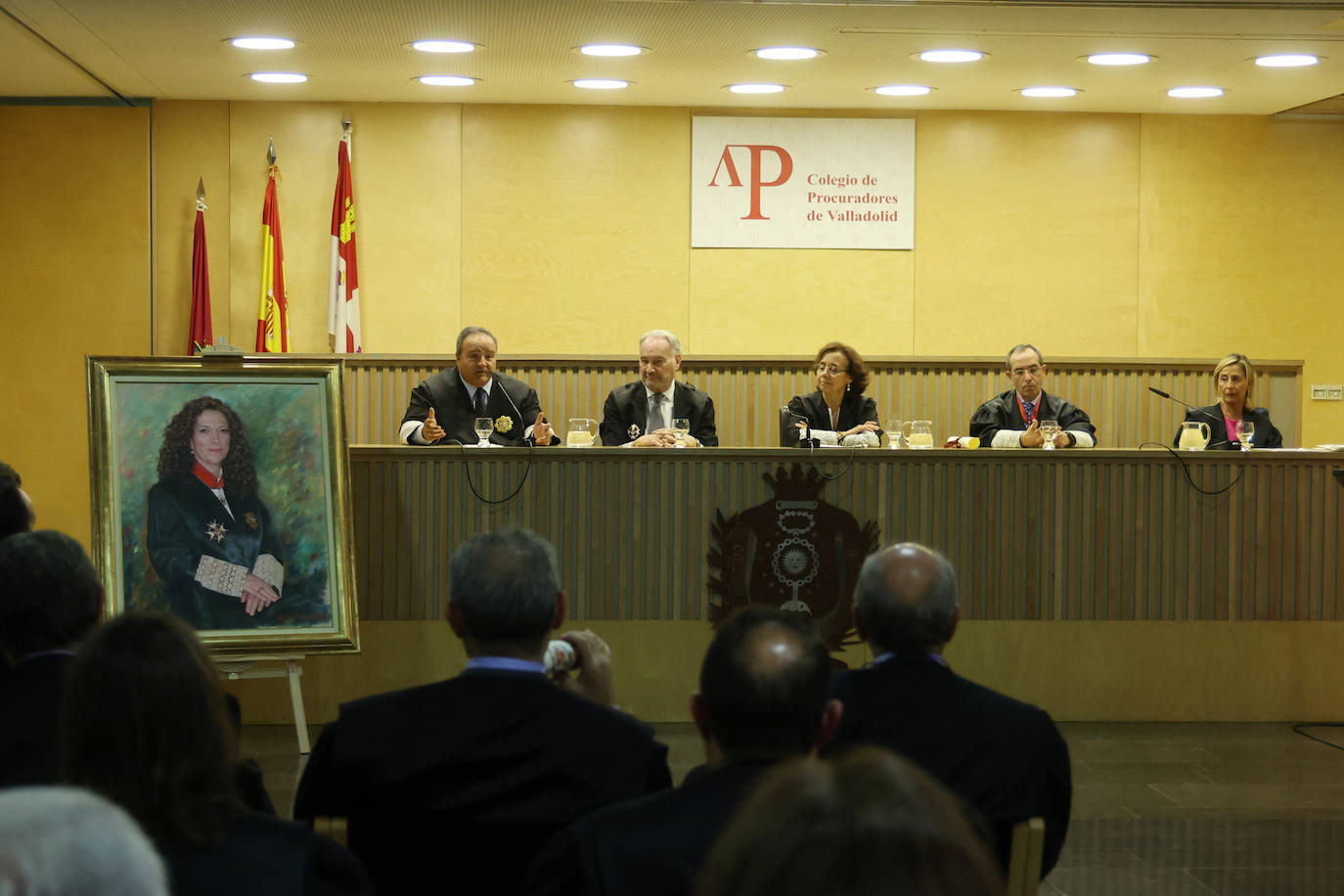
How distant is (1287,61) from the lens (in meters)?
7.25

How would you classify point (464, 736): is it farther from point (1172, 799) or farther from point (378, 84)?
point (378, 84)

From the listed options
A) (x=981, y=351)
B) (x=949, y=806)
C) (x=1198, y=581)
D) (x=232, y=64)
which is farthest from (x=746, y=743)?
(x=981, y=351)

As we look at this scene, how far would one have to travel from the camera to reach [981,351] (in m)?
8.73

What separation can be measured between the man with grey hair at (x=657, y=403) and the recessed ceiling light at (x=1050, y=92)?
2965mm

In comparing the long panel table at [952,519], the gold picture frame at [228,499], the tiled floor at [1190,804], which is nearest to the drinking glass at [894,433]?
the long panel table at [952,519]

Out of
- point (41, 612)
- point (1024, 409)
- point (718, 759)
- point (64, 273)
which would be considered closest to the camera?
point (718, 759)

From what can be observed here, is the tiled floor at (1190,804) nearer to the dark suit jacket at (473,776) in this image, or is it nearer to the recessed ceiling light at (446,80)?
the dark suit jacket at (473,776)

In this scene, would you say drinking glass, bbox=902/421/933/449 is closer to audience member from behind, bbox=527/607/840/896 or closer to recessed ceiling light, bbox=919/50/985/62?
recessed ceiling light, bbox=919/50/985/62

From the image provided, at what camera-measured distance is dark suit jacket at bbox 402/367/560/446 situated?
648cm

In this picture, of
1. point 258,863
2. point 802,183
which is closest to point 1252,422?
point 802,183

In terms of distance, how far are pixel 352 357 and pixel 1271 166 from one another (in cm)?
586

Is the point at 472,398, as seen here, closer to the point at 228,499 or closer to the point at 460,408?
the point at 460,408

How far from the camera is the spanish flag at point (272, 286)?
827 centimetres

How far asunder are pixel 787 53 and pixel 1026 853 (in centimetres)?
571
